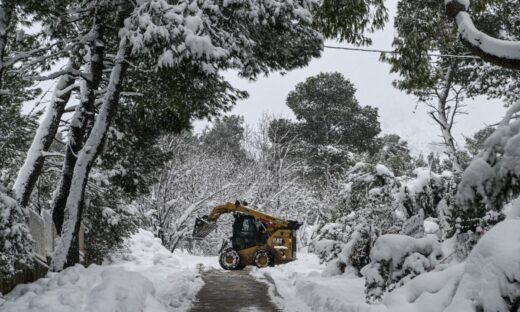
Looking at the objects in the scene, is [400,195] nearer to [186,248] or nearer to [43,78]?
[43,78]

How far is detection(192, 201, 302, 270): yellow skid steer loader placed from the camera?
14438 mm

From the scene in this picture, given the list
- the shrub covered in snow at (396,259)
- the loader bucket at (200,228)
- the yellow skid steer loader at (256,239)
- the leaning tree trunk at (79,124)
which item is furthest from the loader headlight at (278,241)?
the shrub covered in snow at (396,259)

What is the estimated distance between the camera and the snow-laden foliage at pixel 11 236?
5098 mm

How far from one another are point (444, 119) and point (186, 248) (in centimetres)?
2480

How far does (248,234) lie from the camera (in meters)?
15.0

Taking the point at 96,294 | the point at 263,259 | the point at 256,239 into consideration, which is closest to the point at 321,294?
the point at 96,294

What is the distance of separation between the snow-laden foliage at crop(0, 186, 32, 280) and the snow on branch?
564cm

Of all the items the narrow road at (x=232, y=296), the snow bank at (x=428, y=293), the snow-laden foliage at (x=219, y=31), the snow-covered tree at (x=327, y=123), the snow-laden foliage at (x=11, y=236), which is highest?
the snow-covered tree at (x=327, y=123)

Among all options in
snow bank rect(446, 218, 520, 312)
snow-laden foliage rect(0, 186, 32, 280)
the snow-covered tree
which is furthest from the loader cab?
the snow-covered tree

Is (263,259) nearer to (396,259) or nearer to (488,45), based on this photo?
(396,259)

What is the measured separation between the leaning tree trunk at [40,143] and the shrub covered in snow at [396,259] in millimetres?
7161

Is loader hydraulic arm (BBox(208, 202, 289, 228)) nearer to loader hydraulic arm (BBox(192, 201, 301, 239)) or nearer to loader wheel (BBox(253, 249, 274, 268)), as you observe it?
loader hydraulic arm (BBox(192, 201, 301, 239))

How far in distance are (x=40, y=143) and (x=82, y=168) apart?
2343mm

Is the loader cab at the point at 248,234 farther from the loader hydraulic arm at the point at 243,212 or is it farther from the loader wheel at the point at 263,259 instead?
the loader wheel at the point at 263,259
